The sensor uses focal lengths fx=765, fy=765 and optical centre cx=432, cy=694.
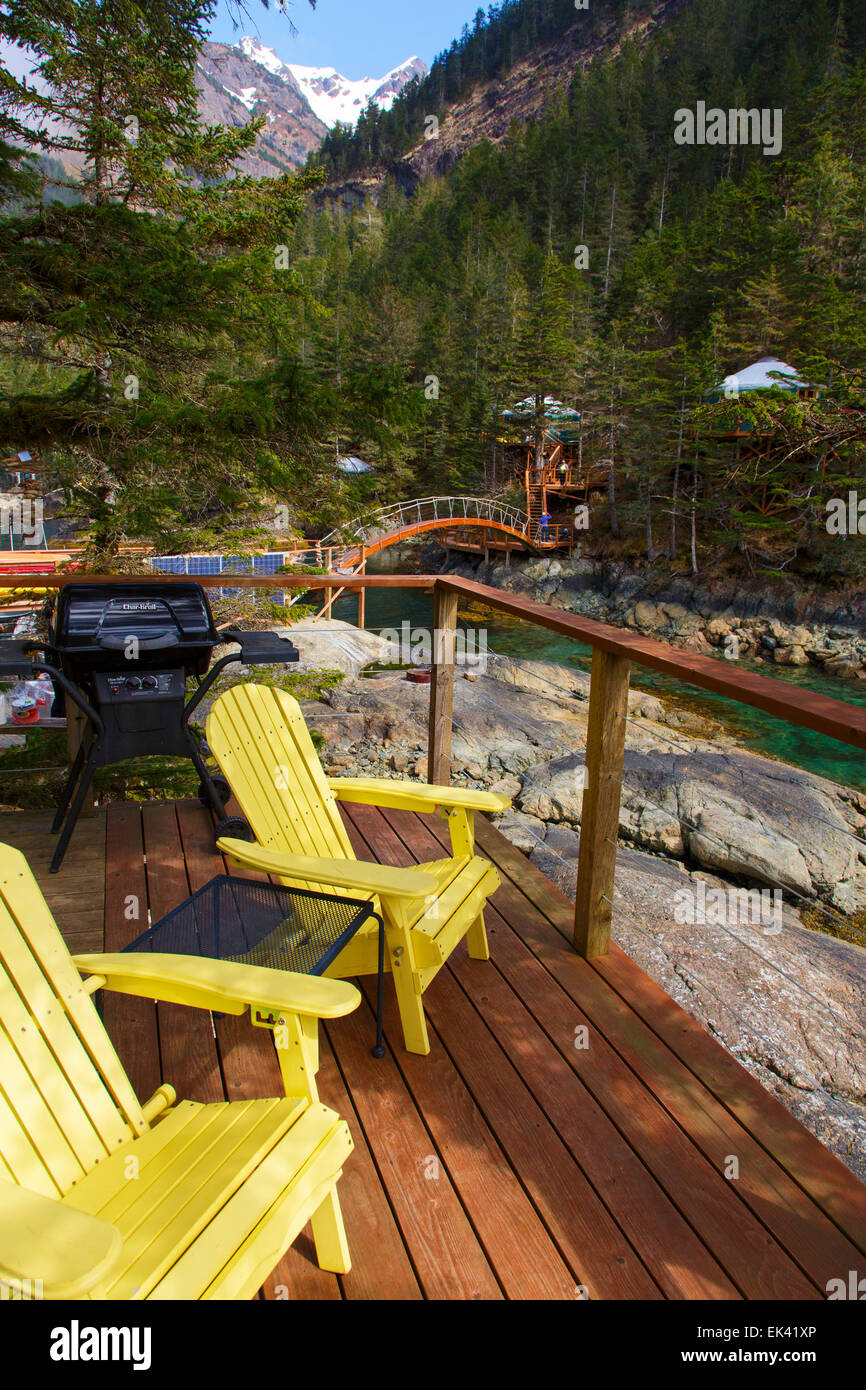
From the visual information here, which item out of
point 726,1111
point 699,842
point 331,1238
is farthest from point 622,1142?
point 699,842

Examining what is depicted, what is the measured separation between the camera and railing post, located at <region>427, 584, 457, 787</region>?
10.8 ft

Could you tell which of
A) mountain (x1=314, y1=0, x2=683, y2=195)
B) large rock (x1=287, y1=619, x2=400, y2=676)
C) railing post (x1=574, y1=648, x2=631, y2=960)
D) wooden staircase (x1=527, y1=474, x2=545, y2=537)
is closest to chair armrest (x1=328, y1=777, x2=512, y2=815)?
railing post (x1=574, y1=648, x2=631, y2=960)

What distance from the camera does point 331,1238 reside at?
1359 millimetres

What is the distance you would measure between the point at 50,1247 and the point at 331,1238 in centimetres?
65

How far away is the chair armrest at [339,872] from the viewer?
1.79 meters

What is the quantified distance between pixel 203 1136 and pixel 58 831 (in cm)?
213

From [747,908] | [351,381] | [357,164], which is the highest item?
[357,164]
